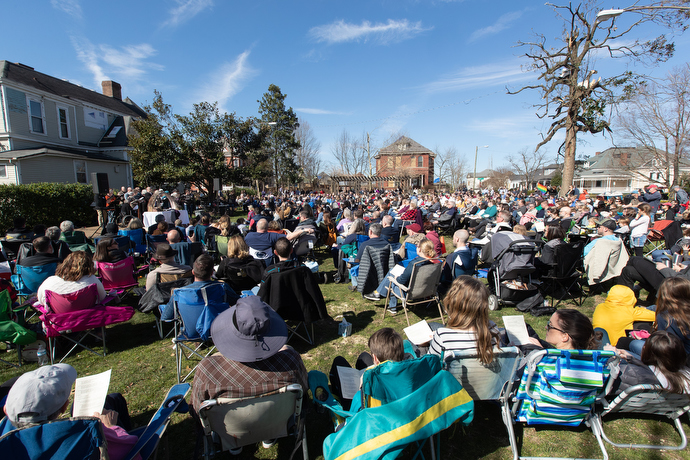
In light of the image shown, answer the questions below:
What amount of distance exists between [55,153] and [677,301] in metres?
23.7

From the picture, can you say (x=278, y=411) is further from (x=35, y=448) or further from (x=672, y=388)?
(x=672, y=388)

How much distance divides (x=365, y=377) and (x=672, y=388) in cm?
239

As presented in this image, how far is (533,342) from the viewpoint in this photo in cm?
295

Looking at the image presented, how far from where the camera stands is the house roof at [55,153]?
15672mm

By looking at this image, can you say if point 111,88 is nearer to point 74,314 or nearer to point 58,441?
point 74,314

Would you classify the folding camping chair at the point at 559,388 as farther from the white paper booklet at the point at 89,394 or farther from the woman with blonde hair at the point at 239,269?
the woman with blonde hair at the point at 239,269

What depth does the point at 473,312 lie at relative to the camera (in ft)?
8.67

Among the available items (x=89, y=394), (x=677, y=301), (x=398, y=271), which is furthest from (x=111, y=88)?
(x=677, y=301)

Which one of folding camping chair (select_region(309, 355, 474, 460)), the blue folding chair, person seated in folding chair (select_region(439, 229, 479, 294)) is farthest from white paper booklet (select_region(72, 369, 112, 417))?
the blue folding chair

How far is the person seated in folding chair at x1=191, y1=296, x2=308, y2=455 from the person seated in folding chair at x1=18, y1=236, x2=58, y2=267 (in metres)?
4.29

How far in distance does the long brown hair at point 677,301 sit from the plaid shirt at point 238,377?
3.28m

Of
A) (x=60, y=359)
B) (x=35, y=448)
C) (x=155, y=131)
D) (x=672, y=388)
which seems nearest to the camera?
(x=35, y=448)

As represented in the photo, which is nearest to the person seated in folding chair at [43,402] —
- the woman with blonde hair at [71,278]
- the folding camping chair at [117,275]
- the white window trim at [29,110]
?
the woman with blonde hair at [71,278]

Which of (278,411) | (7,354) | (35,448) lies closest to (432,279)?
(278,411)
